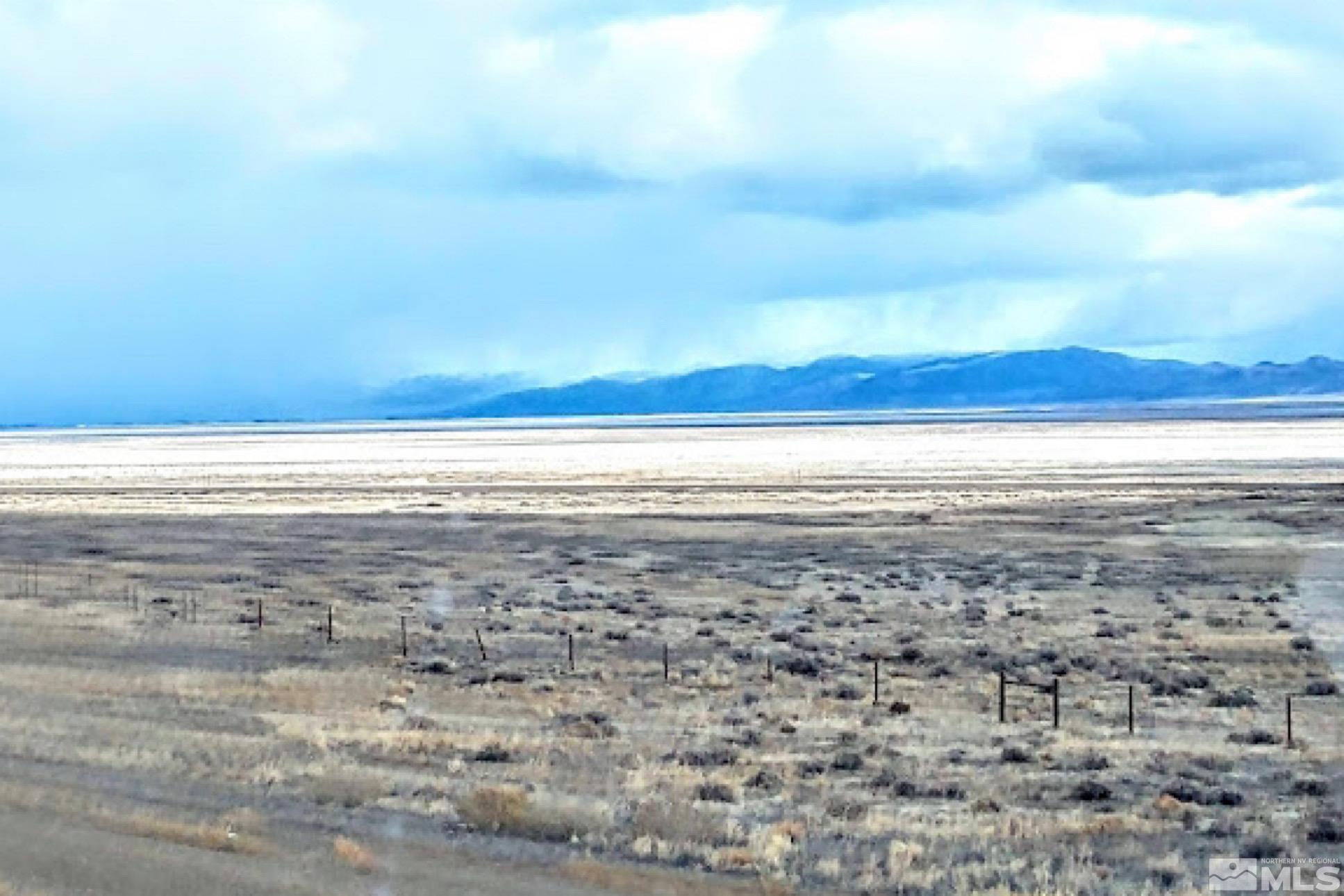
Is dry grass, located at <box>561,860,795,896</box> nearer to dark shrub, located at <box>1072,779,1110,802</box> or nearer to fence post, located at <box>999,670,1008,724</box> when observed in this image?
dark shrub, located at <box>1072,779,1110,802</box>

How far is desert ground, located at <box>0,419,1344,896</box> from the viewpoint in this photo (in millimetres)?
12164

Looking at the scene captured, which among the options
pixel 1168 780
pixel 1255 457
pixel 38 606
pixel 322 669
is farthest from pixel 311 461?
pixel 1168 780

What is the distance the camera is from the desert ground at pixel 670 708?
12.2 meters

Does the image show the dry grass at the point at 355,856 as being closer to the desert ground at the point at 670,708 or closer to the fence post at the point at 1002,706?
the desert ground at the point at 670,708

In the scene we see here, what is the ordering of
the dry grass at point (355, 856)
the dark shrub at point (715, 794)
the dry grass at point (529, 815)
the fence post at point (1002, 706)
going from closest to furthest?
the dry grass at point (355, 856) → the dry grass at point (529, 815) → the dark shrub at point (715, 794) → the fence post at point (1002, 706)

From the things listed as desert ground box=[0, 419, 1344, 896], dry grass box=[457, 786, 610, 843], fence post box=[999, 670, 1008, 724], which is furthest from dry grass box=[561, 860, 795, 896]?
fence post box=[999, 670, 1008, 724]

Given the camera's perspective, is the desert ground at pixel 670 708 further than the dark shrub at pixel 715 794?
No

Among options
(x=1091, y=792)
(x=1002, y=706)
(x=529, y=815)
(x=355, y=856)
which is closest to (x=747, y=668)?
(x=1002, y=706)

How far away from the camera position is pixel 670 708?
61.9 feet

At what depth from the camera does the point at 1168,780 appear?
49.0 feet

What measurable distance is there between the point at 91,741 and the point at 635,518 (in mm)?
40147

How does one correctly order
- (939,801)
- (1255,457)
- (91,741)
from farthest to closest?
(1255,457) → (91,741) → (939,801)

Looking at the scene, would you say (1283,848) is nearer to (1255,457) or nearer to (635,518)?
(635,518)

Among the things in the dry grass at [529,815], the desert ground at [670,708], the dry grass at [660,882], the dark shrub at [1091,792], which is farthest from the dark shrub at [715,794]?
the dark shrub at [1091,792]
